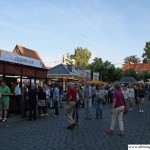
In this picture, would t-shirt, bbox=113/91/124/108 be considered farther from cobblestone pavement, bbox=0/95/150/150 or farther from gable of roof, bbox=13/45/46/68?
gable of roof, bbox=13/45/46/68

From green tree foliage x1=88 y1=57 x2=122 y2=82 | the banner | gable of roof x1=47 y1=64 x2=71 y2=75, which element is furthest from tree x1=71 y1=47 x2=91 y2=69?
the banner

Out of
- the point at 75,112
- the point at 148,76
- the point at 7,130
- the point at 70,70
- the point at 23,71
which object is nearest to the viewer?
the point at 7,130

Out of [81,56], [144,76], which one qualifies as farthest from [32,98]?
[81,56]

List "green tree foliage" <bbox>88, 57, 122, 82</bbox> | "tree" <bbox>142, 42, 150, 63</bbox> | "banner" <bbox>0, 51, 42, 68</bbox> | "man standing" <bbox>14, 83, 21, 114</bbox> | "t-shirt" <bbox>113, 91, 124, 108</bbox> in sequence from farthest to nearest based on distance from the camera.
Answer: "tree" <bbox>142, 42, 150, 63</bbox> < "green tree foliage" <bbox>88, 57, 122, 82</bbox> < "man standing" <bbox>14, 83, 21, 114</bbox> < "banner" <bbox>0, 51, 42, 68</bbox> < "t-shirt" <bbox>113, 91, 124, 108</bbox>

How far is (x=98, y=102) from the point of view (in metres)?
17.0

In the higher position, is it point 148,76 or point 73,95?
point 148,76

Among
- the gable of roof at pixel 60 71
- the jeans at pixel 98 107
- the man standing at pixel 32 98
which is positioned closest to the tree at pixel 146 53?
the gable of roof at pixel 60 71

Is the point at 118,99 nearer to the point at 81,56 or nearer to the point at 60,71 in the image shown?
the point at 60,71

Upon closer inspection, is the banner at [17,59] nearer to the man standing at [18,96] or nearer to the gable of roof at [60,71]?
the man standing at [18,96]

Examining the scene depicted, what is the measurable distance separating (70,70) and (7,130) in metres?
29.3

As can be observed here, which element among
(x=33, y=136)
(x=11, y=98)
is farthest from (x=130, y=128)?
(x=11, y=98)

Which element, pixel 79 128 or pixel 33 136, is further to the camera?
pixel 79 128

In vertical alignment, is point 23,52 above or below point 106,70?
above

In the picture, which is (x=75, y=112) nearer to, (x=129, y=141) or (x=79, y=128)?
(x=79, y=128)
